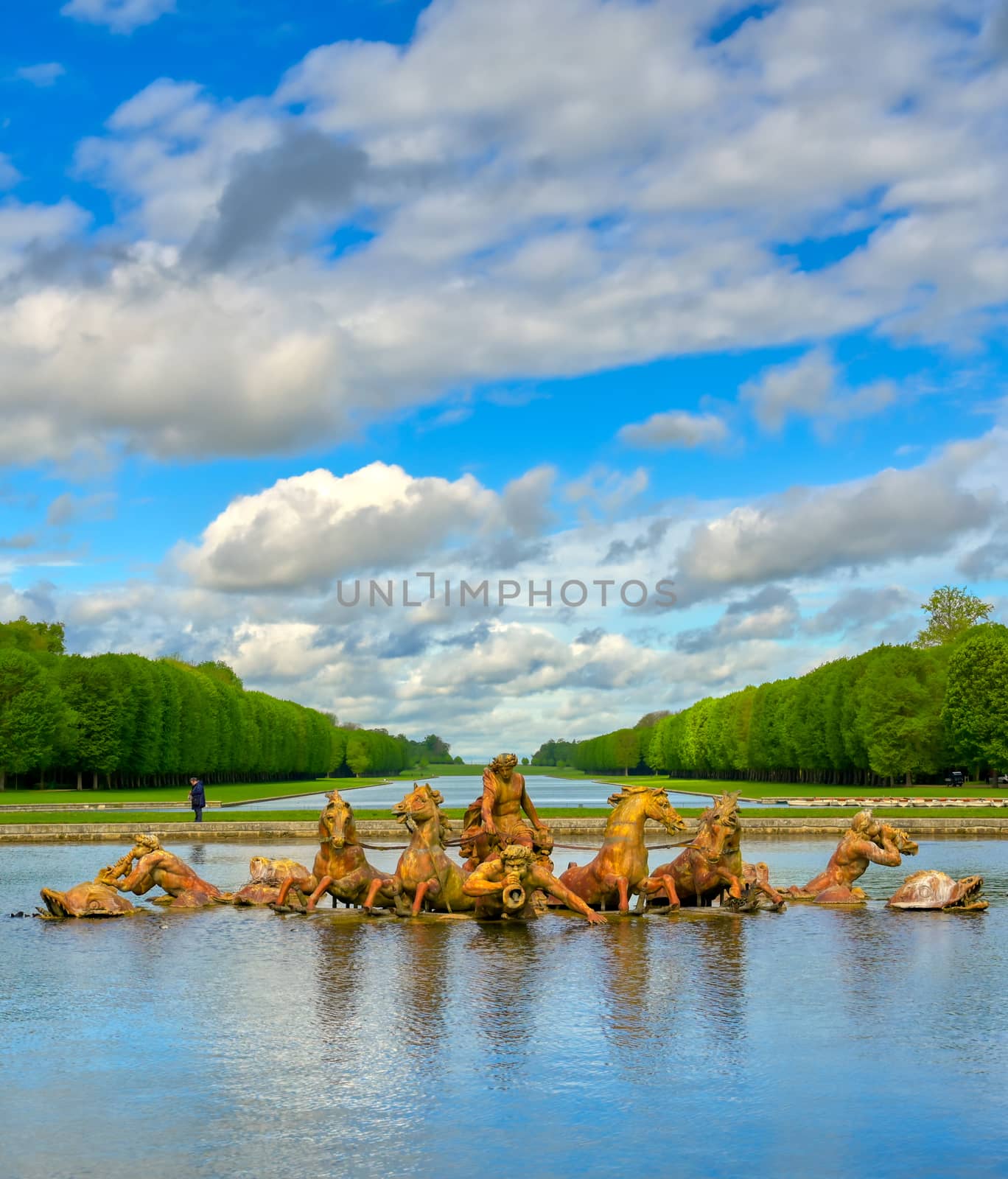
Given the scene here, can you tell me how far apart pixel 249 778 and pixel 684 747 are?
47915 millimetres

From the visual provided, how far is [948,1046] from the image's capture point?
965 centimetres

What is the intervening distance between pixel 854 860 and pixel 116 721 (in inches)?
2715

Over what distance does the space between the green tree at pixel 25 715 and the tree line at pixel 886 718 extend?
49.8m

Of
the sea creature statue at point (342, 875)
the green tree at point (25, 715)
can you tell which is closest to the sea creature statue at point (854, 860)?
the sea creature statue at point (342, 875)

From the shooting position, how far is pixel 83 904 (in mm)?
17656

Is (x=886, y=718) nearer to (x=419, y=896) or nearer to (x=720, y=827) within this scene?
(x=720, y=827)

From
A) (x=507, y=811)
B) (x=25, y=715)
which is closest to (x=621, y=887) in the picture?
(x=507, y=811)

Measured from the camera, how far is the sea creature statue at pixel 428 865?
16.6 metres

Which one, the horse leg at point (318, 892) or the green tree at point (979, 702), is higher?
the green tree at point (979, 702)

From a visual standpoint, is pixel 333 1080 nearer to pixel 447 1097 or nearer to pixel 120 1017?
pixel 447 1097

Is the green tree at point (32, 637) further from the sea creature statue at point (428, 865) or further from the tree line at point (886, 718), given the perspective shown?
the sea creature statue at point (428, 865)

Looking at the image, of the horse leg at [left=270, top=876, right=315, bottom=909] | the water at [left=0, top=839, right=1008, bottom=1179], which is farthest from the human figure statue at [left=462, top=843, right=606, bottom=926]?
the horse leg at [left=270, top=876, right=315, bottom=909]

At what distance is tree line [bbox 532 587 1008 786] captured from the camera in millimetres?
75938

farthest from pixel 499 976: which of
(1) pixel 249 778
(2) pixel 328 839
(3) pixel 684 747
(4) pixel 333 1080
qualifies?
(3) pixel 684 747
